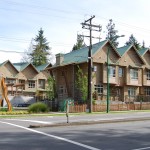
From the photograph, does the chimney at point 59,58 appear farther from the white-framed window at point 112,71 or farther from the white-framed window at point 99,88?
the white-framed window at point 112,71

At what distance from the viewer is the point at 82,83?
2087 inches

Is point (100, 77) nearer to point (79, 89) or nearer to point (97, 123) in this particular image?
point (79, 89)

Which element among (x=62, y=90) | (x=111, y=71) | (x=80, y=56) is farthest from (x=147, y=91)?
(x=62, y=90)

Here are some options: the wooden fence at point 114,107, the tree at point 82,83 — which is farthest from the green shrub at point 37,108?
the tree at point 82,83

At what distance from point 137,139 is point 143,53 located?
4880cm

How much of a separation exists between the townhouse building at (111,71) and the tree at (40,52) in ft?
139

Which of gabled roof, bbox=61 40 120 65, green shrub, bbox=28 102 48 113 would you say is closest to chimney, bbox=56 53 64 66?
gabled roof, bbox=61 40 120 65

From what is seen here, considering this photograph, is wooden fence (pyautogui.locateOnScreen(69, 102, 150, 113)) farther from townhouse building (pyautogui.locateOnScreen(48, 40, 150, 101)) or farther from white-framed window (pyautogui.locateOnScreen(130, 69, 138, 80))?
white-framed window (pyautogui.locateOnScreen(130, 69, 138, 80))

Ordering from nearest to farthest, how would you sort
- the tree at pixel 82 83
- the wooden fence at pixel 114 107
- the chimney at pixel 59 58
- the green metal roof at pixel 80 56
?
the wooden fence at pixel 114 107, the tree at pixel 82 83, the green metal roof at pixel 80 56, the chimney at pixel 59 58

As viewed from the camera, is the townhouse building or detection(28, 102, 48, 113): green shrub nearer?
detection(28, 102, 48, 113): green shrub

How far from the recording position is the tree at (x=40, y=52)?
105 metres

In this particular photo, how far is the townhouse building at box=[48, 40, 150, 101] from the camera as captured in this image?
5509 centimetres

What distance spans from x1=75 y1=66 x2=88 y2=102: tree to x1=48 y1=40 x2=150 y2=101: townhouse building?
899mm

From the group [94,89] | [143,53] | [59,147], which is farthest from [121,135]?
[143,53]
